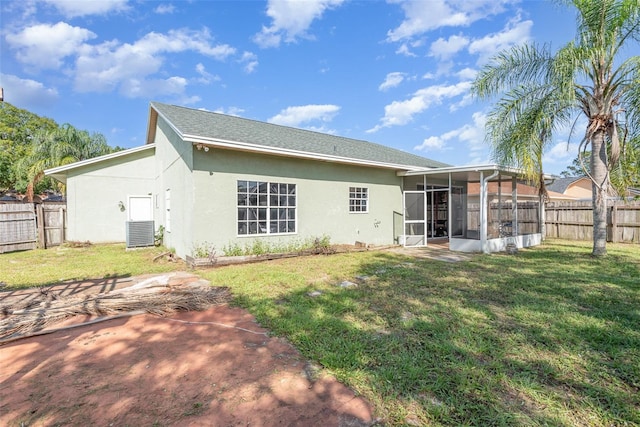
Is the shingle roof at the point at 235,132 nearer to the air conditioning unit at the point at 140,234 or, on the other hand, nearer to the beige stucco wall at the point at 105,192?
the beige stucco wall at the point at 105,192

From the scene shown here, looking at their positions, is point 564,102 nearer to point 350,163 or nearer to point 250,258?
point 350,163

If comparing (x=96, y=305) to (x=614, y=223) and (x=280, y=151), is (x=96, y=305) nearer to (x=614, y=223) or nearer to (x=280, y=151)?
(x=280, y=151)

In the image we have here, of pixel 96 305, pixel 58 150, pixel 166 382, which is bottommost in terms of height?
pixel 166 382

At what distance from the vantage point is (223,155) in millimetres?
8039

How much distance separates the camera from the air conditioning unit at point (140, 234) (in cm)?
1046

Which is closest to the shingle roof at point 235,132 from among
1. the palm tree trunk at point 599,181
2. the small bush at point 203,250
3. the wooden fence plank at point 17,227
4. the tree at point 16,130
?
the small bush at point 203,250

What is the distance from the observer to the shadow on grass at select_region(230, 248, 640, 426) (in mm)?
2338

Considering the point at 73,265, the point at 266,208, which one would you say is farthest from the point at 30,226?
the point at 266,208

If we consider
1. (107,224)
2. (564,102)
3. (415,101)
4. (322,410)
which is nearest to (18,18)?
(107,224)

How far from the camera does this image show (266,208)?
8.89 m

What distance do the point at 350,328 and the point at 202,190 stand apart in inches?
223

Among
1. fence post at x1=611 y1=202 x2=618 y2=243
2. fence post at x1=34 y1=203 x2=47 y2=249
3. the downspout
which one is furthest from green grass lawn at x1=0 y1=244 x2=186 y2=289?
fence post at x1=611 y1=202 x2=618 y2=243

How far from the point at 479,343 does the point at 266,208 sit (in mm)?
6703

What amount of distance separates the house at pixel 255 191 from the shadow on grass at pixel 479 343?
144 inches
